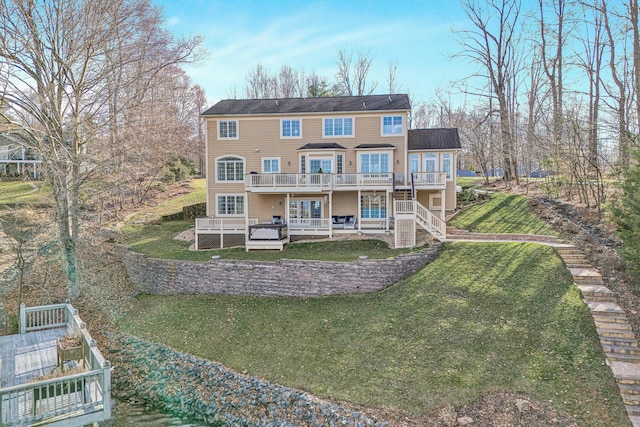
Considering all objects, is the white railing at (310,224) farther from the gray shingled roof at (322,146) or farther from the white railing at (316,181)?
the gray shingled roof at (322,146)

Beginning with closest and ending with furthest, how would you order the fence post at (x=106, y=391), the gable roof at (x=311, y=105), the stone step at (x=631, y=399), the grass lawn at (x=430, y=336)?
the fence post at (x=106, y=391) → the stone step at (x=631, y=399) → the grass lawn at (x=430, y=336) → the gable roof at (x=311, y=105)

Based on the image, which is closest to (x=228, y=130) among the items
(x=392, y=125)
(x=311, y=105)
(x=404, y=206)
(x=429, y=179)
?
(x=311, y=105)

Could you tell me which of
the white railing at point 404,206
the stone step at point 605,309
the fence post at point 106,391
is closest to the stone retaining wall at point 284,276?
the white railing at point 404,206

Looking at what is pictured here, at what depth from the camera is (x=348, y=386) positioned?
30.3ft

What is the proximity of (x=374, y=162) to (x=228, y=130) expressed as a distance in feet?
27.3

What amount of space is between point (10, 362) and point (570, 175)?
84.9ft

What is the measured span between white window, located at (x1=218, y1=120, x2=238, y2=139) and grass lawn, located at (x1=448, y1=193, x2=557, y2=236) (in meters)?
12.9

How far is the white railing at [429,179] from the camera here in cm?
1830

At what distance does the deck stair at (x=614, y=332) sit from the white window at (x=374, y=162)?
9402 millimetres

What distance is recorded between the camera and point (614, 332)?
977cm

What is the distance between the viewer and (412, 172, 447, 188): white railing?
18.3 metres

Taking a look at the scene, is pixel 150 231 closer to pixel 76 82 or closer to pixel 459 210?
pixel 76 82

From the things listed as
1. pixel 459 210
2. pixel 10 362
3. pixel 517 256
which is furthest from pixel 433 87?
pixel 10 362

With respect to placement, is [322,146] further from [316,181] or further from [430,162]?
[430,162]
